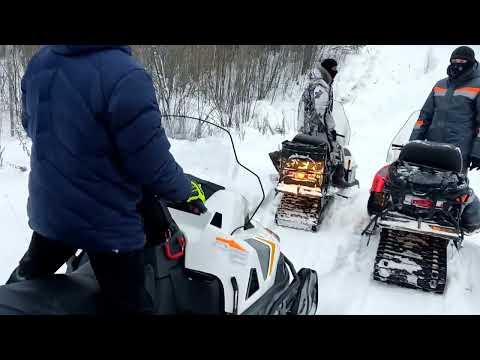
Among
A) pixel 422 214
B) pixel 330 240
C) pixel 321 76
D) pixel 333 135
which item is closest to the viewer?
pixel 422 214

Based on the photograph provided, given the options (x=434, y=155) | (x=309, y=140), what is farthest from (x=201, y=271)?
(x=309, y=140)

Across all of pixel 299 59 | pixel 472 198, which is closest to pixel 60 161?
pixel 472 198

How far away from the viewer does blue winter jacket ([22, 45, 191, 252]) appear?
1.56 m

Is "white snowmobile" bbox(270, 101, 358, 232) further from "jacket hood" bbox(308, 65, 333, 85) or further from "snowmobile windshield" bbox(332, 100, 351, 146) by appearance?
"jacket hood" bbox(308, 65, 333, 85)

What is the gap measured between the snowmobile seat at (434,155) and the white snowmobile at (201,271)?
1604 mm

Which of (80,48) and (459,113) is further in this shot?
(459,113)

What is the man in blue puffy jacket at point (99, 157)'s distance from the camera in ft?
5.12

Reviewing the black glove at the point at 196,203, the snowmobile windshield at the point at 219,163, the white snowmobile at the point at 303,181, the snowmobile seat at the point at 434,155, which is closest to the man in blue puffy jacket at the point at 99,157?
the black glove at the point at 196,203

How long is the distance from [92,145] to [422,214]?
2.62m

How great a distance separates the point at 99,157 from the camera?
5.32ft

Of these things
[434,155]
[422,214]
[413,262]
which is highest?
[434,155]

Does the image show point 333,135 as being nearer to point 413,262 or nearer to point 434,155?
point 434,155

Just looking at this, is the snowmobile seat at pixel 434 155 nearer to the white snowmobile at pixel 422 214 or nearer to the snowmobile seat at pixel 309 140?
the white snowmobile at pixel 422 214
